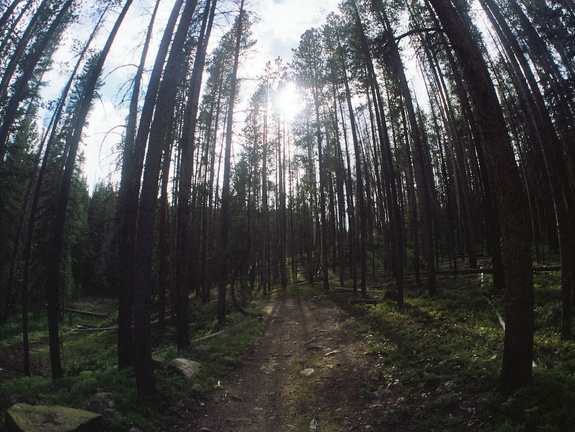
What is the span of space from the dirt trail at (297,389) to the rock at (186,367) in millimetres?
753

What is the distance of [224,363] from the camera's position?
28.4ft

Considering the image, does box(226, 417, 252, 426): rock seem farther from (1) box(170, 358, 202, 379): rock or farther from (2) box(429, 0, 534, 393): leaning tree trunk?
(2) box(429, 0, 534, 393): leaning tree trunk

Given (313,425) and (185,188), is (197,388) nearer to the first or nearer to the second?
(313,425)

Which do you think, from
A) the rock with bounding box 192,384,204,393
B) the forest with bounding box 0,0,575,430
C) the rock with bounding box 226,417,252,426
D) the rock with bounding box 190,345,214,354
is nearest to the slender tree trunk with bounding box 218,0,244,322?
the forest with bounding box 0,0,575,430

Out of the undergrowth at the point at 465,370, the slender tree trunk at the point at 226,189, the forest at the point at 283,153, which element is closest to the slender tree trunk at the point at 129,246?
the forest at the point at 283,153

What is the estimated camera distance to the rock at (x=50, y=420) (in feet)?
13.0

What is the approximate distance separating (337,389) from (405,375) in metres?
1.53

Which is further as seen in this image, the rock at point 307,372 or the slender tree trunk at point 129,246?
the rock at point 307,372

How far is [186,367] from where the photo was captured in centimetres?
743

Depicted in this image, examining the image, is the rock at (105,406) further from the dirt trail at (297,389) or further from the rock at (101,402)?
the dirt trail at (297,389)

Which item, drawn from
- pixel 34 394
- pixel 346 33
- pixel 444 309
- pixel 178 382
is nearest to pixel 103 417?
pixel 178 382

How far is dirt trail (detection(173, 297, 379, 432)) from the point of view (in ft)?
18.1

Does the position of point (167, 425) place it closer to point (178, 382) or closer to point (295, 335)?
point (178, 382)

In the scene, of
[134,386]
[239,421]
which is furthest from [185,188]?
[239,421]
